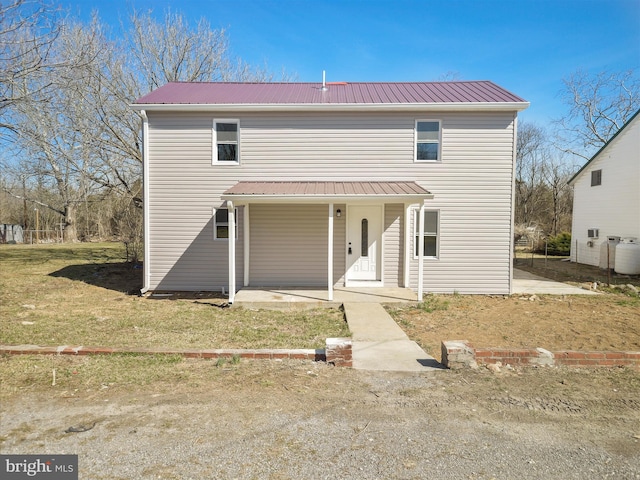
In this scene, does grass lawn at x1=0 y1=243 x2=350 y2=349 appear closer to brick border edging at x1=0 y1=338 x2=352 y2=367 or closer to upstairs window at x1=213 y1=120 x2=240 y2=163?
brick border edging at x1=0 y1=338 x2=352 y2=367

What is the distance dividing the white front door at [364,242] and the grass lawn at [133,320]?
238 centimetres

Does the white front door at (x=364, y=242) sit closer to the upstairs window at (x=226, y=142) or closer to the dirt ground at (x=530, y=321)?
the dirt ground at (x=530, y=321)

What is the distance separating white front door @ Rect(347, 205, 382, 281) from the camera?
35.2 feet

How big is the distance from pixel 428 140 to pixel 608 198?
34.2 ft

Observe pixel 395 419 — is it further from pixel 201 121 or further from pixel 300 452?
pixel 201 121

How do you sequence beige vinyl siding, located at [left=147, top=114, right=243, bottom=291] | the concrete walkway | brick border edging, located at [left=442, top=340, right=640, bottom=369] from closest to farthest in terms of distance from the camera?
brick border edging, located at [left=442, top=340, right=640, bottom=369] < the concrete walkway < beige vinyl siding, located at [left=147, top=114, right=243, bottom=291]

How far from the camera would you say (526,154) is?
37781 mm

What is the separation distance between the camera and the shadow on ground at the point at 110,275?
1179 cm

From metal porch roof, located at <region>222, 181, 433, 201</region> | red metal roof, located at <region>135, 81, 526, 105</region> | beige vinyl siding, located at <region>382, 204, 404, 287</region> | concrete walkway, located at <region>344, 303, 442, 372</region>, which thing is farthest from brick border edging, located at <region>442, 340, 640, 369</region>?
red metal roof, located at <region>135, 81, 526, 105</region>

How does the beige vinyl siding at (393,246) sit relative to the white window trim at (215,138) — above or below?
below

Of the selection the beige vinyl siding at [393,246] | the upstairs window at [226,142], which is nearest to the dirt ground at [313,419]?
the beige vinyl siding at [393,246]

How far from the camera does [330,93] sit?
1210 cm

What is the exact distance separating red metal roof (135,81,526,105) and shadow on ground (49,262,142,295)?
5.47 meters

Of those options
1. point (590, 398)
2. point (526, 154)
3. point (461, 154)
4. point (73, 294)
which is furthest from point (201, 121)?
point (526, 154)
